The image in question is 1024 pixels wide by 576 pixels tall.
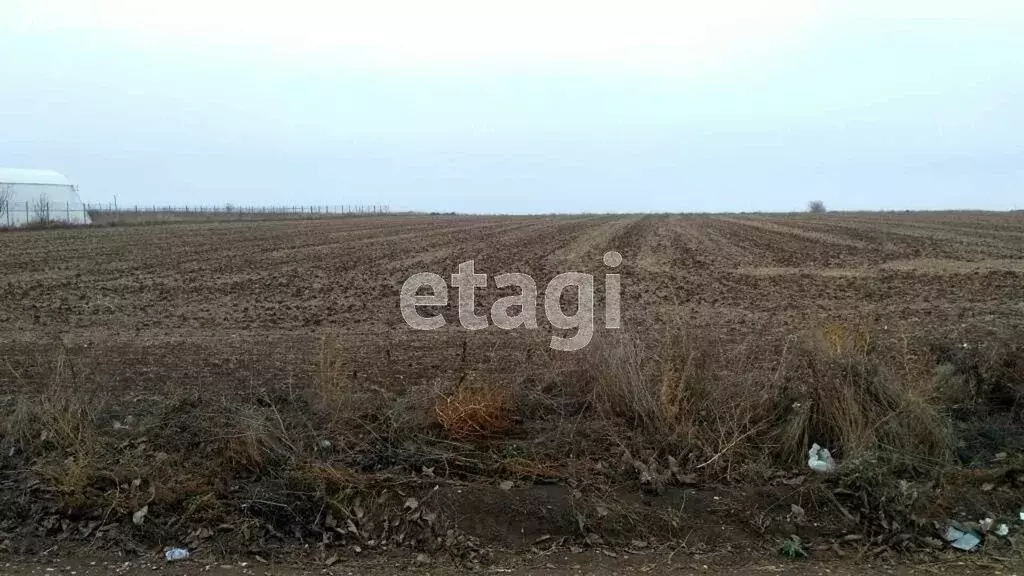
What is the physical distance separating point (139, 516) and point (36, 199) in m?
64.2

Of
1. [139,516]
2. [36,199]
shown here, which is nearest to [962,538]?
[139,516]

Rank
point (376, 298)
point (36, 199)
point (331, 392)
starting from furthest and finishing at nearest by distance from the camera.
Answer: point (36, 199) < point (376, 298) < point (331, 392)

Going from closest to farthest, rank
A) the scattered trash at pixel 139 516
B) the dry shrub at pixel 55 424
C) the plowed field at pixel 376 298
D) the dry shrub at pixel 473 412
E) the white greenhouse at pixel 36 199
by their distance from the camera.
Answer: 1. the scattered trash at pixel 139 516
2. the dry shrub at pixel 55 424
3. the dry shrub at pixel 473 412
4. the plowed field at pixel 376 298
5. the white greenhouse at pixel 36 199

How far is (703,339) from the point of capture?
6258mm

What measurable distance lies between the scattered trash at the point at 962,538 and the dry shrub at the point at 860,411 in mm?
621

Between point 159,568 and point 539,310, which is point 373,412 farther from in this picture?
point 539,310

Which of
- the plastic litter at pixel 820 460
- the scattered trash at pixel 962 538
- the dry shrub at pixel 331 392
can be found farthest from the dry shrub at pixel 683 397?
the dry shrub at pixel 331 392

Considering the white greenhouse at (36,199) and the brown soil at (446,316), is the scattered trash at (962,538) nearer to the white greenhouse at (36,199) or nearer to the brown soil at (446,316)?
the brown soil at (446,316)

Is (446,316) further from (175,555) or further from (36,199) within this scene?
(36,199)

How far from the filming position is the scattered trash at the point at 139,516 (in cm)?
450

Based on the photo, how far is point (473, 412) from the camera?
5.58m

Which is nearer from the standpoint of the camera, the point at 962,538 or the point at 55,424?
the point at 962,538

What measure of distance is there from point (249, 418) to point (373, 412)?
957mm

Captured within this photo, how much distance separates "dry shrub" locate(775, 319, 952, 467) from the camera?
517 cm
